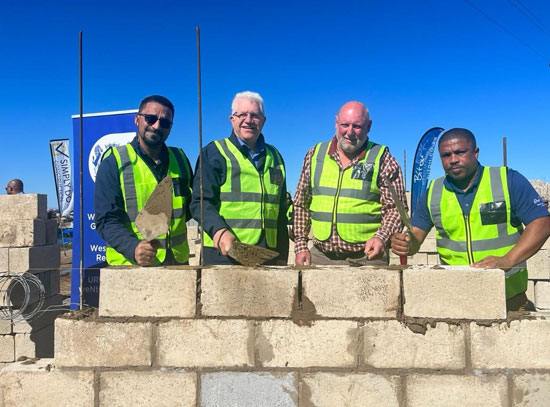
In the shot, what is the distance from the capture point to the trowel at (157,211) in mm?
2824

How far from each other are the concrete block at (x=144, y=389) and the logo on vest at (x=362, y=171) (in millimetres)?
1880

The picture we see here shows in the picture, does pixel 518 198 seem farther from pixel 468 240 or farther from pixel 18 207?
pixel 18 207

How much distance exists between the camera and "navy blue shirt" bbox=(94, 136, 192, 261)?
125 inches

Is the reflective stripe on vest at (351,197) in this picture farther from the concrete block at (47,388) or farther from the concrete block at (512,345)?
the concrete block at (47,388)

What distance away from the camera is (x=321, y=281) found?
2811 mm

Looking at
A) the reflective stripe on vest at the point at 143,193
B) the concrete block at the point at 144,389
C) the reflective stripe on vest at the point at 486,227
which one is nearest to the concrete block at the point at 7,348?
the reflective stripe on vest at the point at 143,193

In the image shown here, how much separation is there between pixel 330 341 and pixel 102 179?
83.3 inches

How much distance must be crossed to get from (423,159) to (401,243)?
6.60 meters

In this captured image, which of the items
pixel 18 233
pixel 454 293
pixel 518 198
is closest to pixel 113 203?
pixel 454 293

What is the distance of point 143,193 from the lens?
3395mm

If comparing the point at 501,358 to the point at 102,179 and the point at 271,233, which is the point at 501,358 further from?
the point at 102,179

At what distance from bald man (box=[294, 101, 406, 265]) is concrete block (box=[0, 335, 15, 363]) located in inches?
196

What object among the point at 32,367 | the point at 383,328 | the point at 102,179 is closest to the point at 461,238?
the point at 383,328

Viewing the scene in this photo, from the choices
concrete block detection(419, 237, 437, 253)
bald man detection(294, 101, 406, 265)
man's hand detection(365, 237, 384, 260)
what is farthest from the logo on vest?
concrete block detection(419, 237, 437, 253)
